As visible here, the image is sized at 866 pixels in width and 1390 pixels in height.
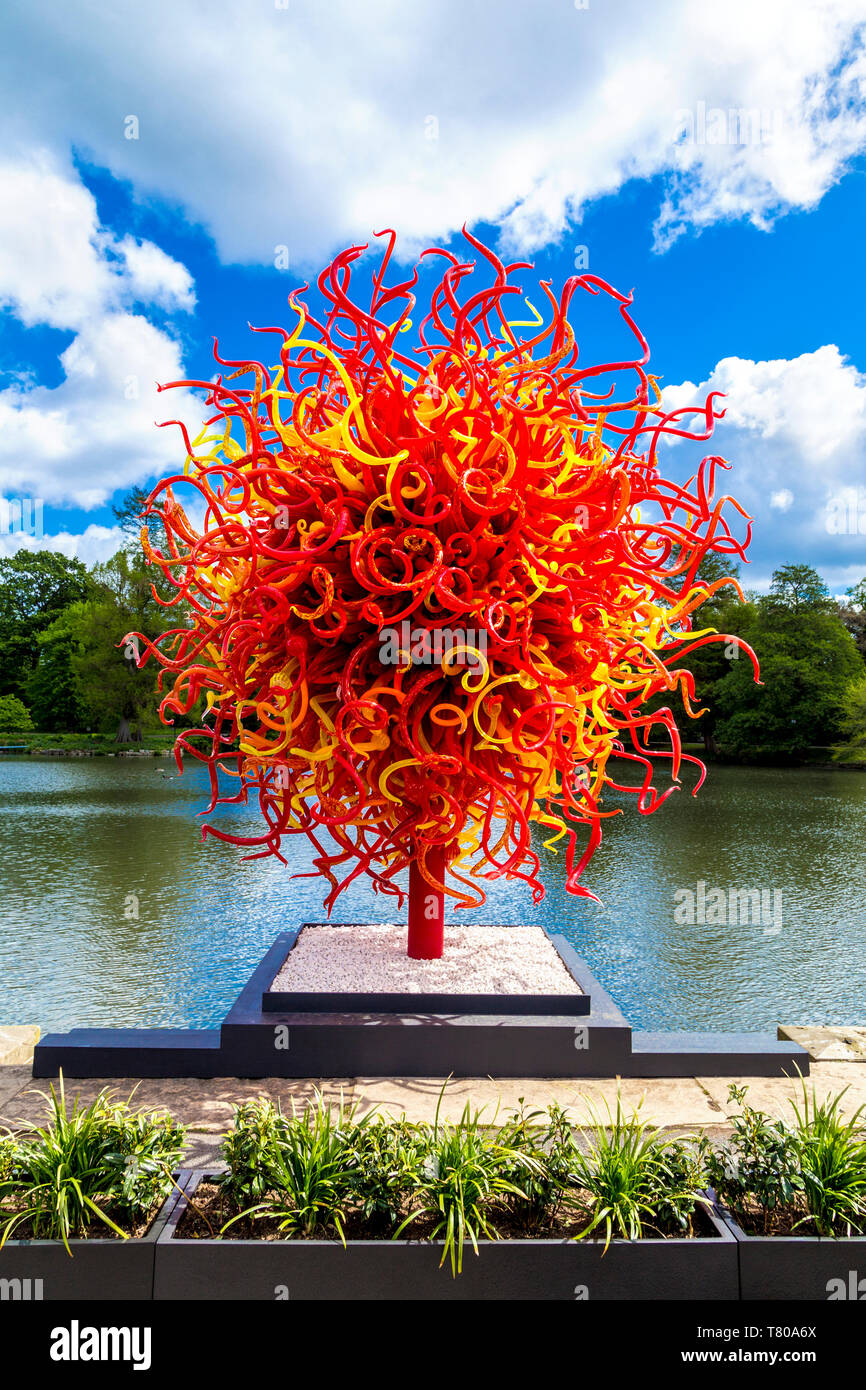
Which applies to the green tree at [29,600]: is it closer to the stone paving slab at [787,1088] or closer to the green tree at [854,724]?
the green tree at [854,724]

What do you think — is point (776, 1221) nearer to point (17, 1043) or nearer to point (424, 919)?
point (424, 919)

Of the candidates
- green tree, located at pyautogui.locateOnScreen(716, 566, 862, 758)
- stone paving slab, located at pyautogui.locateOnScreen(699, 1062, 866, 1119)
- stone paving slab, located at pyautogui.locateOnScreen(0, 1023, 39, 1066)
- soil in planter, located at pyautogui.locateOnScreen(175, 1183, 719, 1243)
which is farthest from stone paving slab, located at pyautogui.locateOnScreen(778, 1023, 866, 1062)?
green tree, located at pyautogui.locateOnScreen(716, 566, 862, 758)

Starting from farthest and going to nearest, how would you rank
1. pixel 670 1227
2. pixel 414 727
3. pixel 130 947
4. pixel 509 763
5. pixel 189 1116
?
pixel 130 947
pixel 509 763
pixel 414 727
pixel 189 1116
pixel 670 1227

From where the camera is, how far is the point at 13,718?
38.3 meters

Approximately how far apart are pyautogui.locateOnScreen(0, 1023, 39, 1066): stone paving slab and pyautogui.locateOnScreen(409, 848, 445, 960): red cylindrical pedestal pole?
1.78 m

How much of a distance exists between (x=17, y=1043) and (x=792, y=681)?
3235 centimetres

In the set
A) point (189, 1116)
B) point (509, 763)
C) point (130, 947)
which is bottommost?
point (130, 947)

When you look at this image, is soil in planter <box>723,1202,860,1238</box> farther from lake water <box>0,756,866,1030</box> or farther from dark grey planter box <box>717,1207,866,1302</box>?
lake water <box>0,756,866,1030</box>

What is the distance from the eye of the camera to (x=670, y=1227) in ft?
7.59

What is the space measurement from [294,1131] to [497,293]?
319 cm

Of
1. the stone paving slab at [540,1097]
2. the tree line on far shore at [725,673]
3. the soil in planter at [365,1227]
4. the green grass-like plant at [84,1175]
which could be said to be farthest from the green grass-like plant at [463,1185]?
the tree line on far shore at [725,673]

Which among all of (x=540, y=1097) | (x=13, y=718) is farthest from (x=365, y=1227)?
(x=13, y=718)
